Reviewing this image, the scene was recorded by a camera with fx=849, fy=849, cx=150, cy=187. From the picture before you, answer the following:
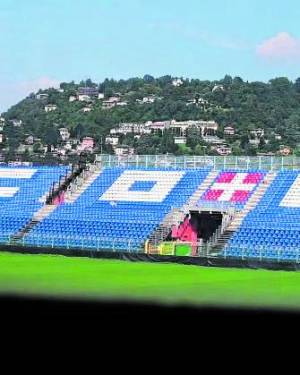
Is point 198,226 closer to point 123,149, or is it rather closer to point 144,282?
point 144,282

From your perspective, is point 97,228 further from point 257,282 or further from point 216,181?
point 257,282

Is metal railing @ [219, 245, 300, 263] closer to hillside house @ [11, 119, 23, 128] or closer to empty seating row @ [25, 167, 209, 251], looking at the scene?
empty seating row @ [25, 167, 209, 251]

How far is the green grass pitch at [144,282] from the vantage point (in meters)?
21.5

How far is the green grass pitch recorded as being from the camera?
2153cm

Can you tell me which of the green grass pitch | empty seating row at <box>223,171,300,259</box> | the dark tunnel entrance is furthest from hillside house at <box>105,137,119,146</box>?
the green grass pitch

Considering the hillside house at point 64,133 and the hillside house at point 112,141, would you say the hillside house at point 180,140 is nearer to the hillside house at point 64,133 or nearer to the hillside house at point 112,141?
the hillside house at point 112,141

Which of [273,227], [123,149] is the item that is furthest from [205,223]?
[123,149]

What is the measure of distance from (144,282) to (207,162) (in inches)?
848

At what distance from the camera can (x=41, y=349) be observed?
353 inches

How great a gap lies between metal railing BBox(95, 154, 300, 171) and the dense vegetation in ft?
264

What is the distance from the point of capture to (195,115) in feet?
568

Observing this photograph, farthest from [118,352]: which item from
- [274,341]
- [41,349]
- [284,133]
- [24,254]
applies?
[284,133]

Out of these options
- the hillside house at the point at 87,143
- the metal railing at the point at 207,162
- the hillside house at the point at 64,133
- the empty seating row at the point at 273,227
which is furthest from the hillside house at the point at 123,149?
the empty seating row at the point at 273,227

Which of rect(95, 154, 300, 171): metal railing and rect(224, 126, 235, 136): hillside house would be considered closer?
rect(95, 154, 300, 171): metal railing
